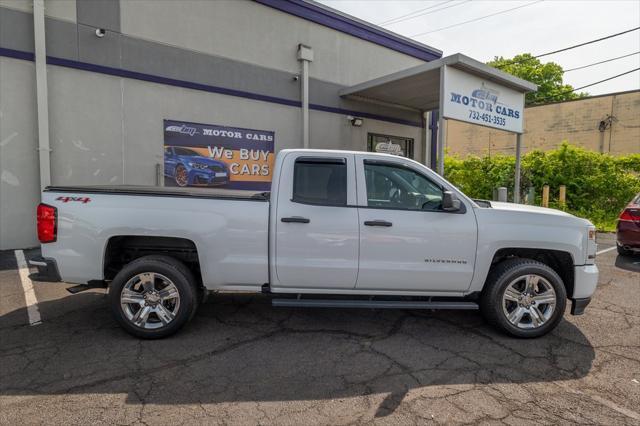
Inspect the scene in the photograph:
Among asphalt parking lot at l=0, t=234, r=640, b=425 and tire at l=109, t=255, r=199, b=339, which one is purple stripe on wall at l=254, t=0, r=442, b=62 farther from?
asphalt parking lot at l=0, t=234, r=640, b=425

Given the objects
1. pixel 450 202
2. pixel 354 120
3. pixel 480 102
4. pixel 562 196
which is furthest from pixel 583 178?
pixel 450 202

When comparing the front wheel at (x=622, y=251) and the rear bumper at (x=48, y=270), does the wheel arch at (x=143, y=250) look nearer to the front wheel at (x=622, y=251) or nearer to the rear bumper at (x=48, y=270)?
the rear bumper at (x=48, y=270)

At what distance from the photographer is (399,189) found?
4426 millimetres

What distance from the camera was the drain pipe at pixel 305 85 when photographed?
11367 mm

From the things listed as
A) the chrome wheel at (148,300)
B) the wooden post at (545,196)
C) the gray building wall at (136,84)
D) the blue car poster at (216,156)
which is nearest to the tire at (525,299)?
the chrome wheel at (148,300)

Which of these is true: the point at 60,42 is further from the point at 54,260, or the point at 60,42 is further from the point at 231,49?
the point at 54,260

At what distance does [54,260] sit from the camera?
4070mm

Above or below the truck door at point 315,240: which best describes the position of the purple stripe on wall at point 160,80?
above

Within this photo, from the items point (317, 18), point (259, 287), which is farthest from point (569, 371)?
point (317, 18)

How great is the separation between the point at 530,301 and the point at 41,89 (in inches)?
354

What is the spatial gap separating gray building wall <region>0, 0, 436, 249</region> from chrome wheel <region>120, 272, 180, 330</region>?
5.49 meters

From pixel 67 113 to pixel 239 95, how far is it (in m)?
3.88

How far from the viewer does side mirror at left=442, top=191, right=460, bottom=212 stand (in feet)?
13.5

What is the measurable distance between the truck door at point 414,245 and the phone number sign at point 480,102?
544 cm
